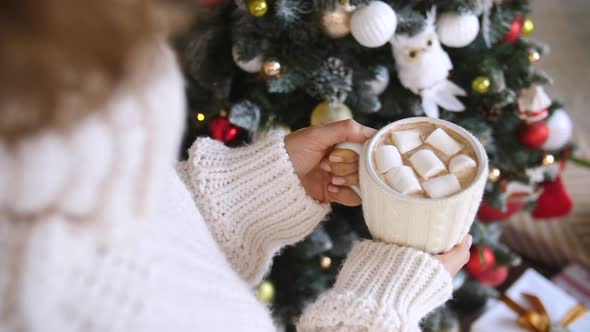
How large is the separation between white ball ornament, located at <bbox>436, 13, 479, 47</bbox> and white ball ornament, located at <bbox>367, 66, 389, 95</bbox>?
0.10 metres

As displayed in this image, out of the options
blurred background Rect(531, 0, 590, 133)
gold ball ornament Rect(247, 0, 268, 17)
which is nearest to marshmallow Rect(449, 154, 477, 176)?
gold ball ornament Rect(247, 0, 268, 17)

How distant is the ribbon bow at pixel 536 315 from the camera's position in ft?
3.74

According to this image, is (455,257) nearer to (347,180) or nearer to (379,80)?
(347,180)

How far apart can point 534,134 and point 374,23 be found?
40 cm

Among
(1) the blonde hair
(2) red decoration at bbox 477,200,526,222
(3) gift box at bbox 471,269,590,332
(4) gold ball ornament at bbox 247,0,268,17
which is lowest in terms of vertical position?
(3) gift box at bbox 471,269,590,332

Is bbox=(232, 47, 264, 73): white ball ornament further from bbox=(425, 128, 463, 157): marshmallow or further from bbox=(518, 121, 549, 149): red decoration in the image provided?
bbox=(518, 121, 549, 149): red decoration

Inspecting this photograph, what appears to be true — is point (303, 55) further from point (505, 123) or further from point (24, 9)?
point (24, 9)

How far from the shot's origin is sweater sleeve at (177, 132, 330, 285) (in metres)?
0.65

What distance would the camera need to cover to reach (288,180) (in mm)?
648

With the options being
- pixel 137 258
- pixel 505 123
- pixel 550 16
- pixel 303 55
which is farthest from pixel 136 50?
pixel 550 16

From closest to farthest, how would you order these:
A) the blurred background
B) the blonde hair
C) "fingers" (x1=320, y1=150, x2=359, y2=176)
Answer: the blonde hair → "fingers" (x1=320, y1=150, x2=359, y2=176) → the blurred background

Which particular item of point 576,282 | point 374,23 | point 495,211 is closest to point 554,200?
point 495,211

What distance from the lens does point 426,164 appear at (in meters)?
0.53

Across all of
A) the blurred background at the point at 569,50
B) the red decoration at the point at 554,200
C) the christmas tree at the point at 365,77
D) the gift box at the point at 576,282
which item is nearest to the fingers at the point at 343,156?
the christmas tree at the point at 365,77
